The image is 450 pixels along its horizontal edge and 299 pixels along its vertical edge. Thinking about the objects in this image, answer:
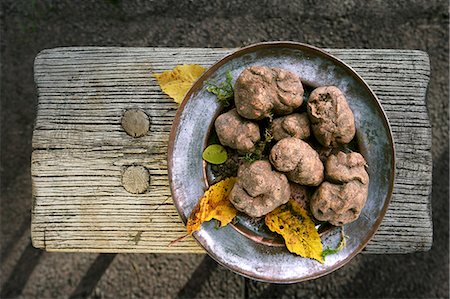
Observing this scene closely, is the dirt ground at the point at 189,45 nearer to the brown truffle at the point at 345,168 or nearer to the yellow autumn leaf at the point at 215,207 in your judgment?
the yellow autumn leaf at the point at 215,207

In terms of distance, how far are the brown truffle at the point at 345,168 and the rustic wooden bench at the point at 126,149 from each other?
350 mm

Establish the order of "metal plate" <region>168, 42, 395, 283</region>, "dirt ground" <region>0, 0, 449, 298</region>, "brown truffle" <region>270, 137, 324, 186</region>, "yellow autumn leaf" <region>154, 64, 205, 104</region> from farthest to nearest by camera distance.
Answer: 1. "dirt ground" <region>0, 0, 449, 298</region>
2. "yellow autumn leaf" <region>154, 64, 205, 104</region>
3. "metal plate" <region>168, 42, 395, 283</region>
4. "brown truffle" <region>270, 137, 324, 186</region>

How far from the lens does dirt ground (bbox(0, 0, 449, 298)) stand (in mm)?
2129

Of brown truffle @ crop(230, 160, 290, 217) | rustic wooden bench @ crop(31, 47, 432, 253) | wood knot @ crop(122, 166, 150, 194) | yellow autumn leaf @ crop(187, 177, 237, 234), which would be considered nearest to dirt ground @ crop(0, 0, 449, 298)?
rustic wooden bench @ crop(31, 47, 432, 253)

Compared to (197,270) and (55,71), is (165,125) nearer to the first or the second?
(55,71)

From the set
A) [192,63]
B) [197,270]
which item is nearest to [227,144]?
[192,63]

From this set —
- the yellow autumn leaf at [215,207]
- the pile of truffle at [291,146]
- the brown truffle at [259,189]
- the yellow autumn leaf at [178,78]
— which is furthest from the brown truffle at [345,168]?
the yellow autumn leaf at [178,78]

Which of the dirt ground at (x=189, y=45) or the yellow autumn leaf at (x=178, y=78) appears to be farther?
the dirt ground at (x=189, y=45)

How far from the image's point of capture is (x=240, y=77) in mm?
1145

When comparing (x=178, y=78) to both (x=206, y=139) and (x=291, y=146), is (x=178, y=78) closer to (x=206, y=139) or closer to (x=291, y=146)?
(x=206, y=139)

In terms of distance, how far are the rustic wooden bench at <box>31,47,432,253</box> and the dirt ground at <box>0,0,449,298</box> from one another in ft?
2.33

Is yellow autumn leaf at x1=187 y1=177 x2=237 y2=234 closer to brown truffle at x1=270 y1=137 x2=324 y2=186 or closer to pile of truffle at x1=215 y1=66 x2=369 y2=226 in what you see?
pile of truffle at x1=215 y1=66 x2=369 y2=226

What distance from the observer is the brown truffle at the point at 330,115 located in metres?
1.13

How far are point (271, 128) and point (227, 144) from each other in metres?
0.12
